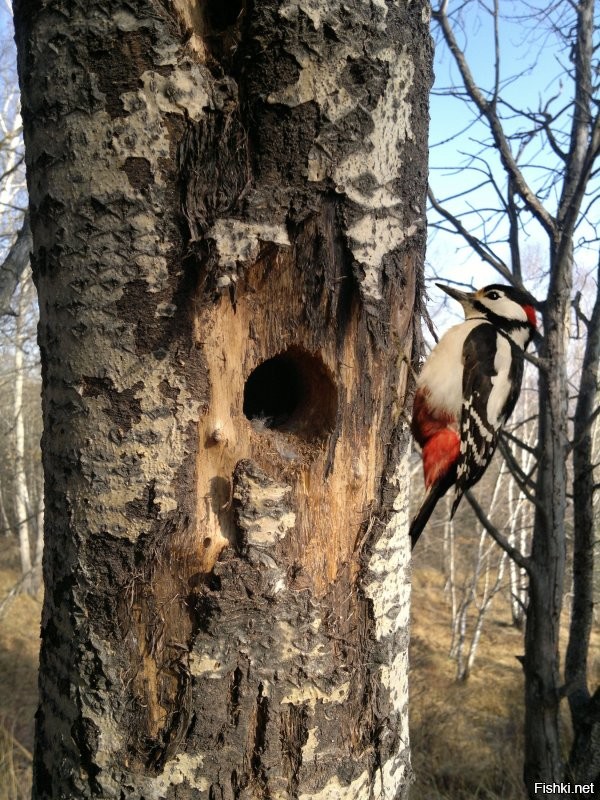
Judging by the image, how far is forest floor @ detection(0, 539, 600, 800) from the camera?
5655 mm

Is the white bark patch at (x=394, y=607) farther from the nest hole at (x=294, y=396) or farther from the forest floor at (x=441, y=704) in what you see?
the forest floor at (x=441, y=704)

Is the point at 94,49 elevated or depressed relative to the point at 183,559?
elevated

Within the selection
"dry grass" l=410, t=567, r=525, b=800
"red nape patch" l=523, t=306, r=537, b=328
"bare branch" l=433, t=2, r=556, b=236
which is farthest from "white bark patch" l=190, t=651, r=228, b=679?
"dry grass" l=410, t=567, r=525, b=800

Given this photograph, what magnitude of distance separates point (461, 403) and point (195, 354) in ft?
5.83

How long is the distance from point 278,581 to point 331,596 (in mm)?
137

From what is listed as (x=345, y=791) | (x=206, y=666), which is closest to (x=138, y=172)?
(x=206, y=666)

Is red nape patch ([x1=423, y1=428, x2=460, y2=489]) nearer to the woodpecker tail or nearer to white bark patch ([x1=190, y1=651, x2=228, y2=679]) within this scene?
the woodpecker tail

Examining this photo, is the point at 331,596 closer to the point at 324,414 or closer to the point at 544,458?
the point at 324,414

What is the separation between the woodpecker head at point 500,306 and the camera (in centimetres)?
309

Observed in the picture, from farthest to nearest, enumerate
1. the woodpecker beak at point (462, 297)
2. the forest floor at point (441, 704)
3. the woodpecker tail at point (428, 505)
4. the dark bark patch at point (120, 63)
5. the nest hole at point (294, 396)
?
the forest floor at point (441, 704) < the woodpecker beak at point (462, 297) < the woodpecker tail at point (428, 505) < the nest hole at point (294, 396) < the dark bark patch at point (120, 63)

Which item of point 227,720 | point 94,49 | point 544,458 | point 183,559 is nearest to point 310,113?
point 94,49

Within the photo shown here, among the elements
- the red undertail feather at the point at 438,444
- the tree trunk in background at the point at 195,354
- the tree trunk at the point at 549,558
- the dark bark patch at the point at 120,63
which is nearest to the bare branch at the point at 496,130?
the tree trunk at the point at 549,558

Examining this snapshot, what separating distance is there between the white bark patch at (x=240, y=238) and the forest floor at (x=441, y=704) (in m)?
4.02

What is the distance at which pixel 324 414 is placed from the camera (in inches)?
52.8
